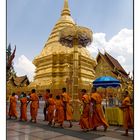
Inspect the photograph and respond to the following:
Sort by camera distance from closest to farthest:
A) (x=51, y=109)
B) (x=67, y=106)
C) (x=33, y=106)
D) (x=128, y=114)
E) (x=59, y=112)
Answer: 1. (x=128, y=114)
2. (x=59, y=112)
3. (x=67, y=106)
4. (x=51, y=109)
5. (x=33, y=106)

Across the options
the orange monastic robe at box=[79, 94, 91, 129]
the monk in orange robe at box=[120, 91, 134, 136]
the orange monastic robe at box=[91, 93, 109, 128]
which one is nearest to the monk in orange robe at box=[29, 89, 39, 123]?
the orange monastic robe at box=[79, 94, 91, 129]

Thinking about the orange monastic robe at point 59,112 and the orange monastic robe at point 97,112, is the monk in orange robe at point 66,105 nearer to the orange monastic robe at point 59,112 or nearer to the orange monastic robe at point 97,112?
the orange monastic robe at point 59,112

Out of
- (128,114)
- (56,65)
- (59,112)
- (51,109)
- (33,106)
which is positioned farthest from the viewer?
(56,65)

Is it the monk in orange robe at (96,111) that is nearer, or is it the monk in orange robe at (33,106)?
the monk in orange robe at (96,111)

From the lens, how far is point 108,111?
24.8ft

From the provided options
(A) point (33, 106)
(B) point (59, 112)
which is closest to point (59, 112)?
→ (B) point (59, 112)

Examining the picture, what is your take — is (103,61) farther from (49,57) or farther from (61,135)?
(61,135)

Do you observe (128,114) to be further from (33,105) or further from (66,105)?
(33,105)

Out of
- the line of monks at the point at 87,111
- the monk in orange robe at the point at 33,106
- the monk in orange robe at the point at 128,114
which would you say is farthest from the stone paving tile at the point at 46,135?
the monk in orange robe at the point at 33,106

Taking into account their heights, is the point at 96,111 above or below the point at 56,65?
below

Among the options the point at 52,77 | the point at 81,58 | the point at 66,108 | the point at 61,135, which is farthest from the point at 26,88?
the point at 61,135

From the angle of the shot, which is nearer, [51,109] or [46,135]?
[46,135]

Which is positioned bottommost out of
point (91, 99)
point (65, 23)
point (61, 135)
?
point (61, 135)

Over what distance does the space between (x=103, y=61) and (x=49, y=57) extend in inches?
Answer: 156
